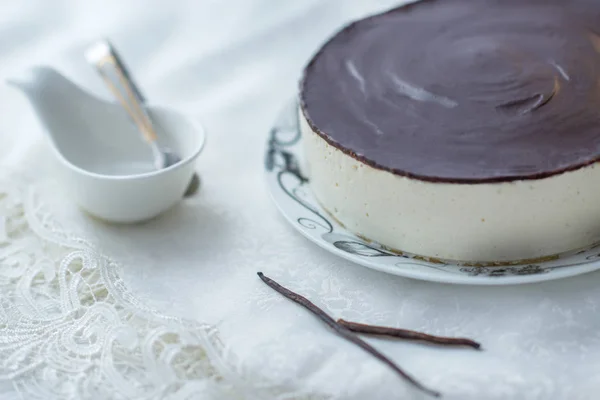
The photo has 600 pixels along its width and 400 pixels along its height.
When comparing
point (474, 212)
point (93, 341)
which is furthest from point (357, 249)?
A: point (93, 341)

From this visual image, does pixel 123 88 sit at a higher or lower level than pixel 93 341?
higher

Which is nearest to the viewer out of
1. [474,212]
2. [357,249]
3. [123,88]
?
[474,212]

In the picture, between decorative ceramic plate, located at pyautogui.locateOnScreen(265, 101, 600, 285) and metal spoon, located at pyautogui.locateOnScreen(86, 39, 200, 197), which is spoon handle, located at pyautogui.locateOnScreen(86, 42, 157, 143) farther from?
decorative ceramic plate, located at pyautogui.locateOnScreen(265, 101, 600, 285)

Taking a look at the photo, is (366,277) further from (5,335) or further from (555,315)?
(5,335)

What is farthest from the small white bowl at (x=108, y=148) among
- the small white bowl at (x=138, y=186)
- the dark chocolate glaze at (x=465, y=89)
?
the dark chocolate glaze at (x=465, y=89)

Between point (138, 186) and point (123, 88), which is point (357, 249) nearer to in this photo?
point (138, 186)

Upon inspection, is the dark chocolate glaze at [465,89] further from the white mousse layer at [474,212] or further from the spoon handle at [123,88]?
the spoon handle at [123,88]

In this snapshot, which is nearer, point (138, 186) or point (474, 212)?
point (474, 212)
